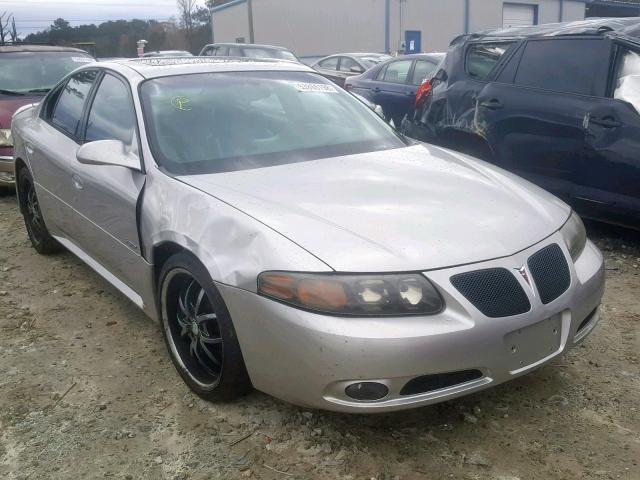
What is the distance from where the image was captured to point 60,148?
4.21 meters

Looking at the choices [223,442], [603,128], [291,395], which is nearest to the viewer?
[291,395]

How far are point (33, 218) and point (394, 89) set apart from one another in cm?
571

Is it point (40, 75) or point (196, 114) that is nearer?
point (196, 114)

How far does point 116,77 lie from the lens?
3855 millimetres

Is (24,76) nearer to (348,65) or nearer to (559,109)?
(559,109)

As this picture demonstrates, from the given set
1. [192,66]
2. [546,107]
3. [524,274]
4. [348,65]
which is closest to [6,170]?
[192,66]

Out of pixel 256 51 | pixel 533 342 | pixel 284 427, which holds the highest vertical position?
pixel 256 51

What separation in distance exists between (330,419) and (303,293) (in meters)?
0.73

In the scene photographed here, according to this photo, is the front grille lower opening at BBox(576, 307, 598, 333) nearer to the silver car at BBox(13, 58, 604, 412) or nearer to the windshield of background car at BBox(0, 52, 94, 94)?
the silver car at BBox(13, 58, 604, 412)

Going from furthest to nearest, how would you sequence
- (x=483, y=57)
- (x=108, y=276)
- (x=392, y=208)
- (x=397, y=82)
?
1. (x=397, y=82)
2. (x=483, y=57)
3. (x=108, y=276)
4. (x=392, y=208)

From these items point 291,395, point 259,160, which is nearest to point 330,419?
point 291,395

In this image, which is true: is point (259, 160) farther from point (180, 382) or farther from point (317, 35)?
point (317, 35)

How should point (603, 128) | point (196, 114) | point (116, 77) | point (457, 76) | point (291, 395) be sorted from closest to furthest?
point (291, 395)
point (196, 114)
point (116, 77)
point (603, 128)
point (457, 76)

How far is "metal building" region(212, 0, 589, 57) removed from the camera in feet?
108
